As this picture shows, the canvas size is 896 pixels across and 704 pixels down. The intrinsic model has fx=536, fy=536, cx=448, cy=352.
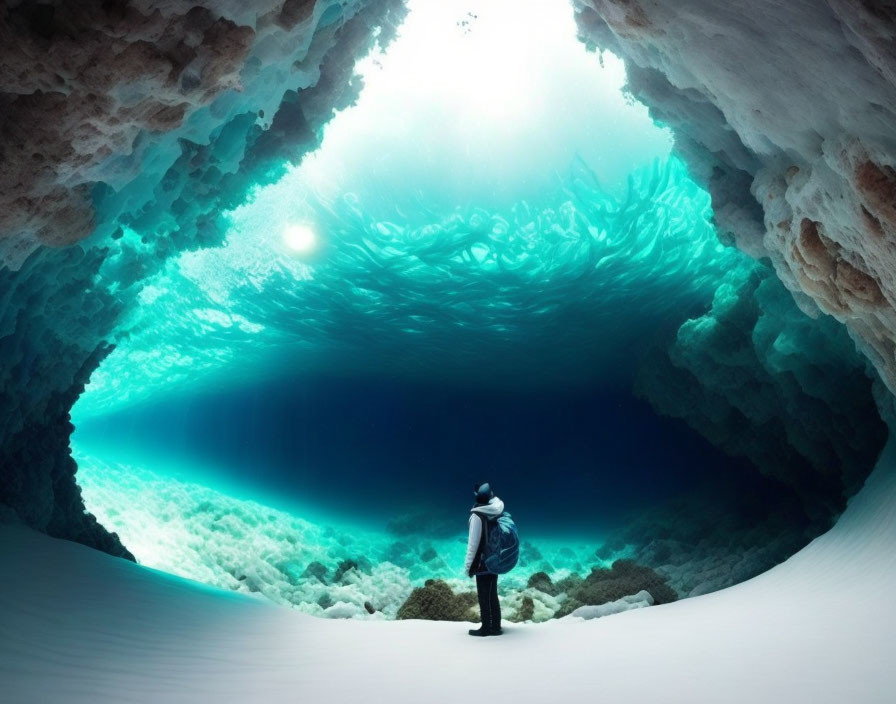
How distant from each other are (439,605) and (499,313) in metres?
14.4

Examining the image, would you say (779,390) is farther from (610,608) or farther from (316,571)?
(316,571)

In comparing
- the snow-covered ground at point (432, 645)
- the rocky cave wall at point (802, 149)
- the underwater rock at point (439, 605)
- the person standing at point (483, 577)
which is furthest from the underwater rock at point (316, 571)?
the rocky cave wall at point (802, 149)

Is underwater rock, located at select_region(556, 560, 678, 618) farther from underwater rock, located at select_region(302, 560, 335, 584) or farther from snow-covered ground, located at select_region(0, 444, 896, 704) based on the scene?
underwater rock, located at select_region(302, 560, 335, 584)

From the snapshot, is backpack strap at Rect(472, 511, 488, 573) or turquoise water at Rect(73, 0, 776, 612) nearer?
backpack strap at Rect(472, 511, 488, 573)

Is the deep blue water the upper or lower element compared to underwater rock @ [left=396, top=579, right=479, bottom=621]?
upper

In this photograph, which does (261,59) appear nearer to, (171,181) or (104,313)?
(171,181)

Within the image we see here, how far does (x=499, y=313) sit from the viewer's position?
2294cm

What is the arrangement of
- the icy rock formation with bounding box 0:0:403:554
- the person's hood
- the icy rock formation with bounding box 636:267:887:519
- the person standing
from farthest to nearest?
1. the icy rock formation with bounding box 636:267:887:519
2. the person's hood
3. the person standing
4. the icy rock formation with bounding box 0:0:403:554

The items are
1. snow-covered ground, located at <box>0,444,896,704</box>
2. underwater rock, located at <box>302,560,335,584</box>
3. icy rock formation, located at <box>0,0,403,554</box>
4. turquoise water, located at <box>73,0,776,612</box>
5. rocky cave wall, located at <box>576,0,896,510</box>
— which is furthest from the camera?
underwater rock, located at <box>302,560,335,584</box>

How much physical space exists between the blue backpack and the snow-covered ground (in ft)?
2.48

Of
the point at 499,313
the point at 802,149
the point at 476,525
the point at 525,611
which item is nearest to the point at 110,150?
the point at 476,525

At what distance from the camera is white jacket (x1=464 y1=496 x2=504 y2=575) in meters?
6.09

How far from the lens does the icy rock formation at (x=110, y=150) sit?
409 cm

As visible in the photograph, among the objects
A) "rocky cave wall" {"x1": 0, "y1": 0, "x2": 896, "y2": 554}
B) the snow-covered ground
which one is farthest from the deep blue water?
the snow-covered ground
